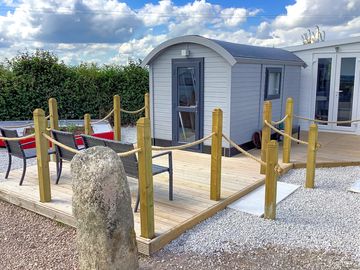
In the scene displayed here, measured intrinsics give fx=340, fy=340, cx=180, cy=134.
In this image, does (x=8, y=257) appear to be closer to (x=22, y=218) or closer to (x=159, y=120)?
(x=22, y=218)

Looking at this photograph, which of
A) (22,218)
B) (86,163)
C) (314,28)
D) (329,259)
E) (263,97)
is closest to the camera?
(86,163)

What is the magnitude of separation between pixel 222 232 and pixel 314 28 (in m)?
11.6

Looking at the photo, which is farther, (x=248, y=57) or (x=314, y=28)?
(x=314, y=28)

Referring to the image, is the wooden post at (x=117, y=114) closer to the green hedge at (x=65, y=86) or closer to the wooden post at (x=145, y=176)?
the green hedge at (x=65, y=86)

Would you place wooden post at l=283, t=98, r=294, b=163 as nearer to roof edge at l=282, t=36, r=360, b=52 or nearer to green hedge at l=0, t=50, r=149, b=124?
roof edge at l=282, t=36, r=360, b=52

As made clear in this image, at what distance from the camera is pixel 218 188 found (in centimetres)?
421

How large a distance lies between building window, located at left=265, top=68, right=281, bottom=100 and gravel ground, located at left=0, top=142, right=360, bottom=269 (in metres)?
3.49

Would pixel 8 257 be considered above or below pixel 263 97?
below

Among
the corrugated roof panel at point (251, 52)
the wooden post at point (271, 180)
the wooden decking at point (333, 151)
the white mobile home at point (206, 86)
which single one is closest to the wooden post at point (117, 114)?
the white mobile home at point (206, 86)

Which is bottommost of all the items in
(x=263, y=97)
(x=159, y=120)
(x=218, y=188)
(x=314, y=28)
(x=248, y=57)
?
(x=218, y=188)

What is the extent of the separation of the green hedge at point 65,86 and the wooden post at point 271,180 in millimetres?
8041

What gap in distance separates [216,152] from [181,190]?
33.1 inches

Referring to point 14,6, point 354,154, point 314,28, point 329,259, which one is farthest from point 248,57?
point 14,6

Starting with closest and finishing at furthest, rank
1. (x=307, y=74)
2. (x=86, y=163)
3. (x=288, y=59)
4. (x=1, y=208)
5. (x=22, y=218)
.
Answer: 1. (x=86, y=163)
2. (x=22, y=218)
3. (x=1, y=208)
4. (x=288, y=59)
5. (x=307, y=74)
